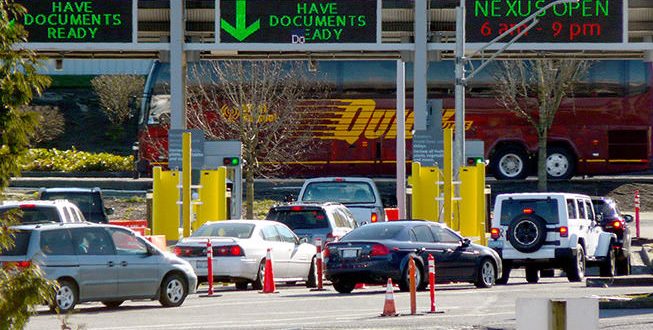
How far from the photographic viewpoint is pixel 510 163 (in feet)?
168

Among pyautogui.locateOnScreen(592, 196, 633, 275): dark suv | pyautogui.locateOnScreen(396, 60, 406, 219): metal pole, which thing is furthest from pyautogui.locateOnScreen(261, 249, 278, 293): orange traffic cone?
pyautogui.locateOnScreen(396, 60, 406, 219): metal pole

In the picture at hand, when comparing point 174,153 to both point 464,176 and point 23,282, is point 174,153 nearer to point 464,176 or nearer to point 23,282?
point 464,176

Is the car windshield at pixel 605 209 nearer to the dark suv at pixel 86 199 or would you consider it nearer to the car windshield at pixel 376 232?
the car windshield at pixel 376 232

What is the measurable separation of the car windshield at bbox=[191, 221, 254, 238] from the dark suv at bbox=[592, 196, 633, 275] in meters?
7.83

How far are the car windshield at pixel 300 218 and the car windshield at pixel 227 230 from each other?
2.82 m

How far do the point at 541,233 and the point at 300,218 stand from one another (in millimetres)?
5223

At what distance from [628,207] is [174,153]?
71.8 feet

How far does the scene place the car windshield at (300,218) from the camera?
2902 centimetres

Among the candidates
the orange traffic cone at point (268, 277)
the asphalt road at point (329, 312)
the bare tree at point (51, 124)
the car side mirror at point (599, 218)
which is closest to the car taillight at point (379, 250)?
the asphalt road at point (329, 312)

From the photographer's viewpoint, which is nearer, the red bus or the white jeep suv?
the white jeep suv

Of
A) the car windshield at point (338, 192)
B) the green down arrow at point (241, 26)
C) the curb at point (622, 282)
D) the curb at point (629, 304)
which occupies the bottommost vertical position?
the curb at point (622, 282)

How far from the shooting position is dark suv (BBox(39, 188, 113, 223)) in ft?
103

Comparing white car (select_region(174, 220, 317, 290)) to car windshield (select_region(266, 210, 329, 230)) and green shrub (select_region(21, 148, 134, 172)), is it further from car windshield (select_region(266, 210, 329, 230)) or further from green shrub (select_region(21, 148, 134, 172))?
green shrub (select_region(21, 148, 134, 172))

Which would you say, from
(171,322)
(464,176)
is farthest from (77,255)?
(464,176)
